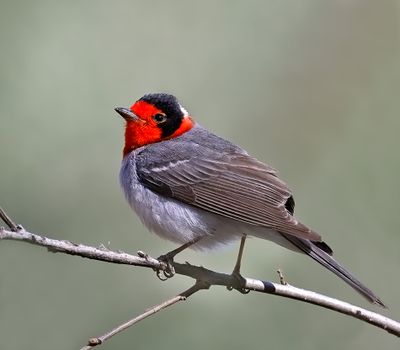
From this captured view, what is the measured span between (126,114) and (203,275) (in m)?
1.44

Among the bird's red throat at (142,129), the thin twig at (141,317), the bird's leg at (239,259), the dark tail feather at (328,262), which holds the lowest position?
the bird's leg at (239,259)

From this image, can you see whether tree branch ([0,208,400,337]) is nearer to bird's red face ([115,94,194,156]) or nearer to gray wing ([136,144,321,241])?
gray wing ([136,144,321,241])

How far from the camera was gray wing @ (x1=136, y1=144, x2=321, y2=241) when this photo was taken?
4.75 meters

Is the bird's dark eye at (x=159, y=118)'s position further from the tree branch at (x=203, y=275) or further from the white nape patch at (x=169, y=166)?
the tree branch at (x=203, y=275)

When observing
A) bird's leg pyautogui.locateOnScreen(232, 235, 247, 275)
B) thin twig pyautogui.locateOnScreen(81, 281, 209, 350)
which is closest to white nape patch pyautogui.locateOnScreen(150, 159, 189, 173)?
bird's leg pyautogui.locateOnScreen(232, 235, 247, 275)

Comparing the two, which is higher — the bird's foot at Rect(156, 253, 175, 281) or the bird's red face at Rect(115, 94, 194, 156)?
the bird's red face at Rect(115, 94, 194, 156)

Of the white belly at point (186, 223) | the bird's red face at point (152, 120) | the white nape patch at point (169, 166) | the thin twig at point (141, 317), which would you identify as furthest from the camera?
the bird's red face at point (152, 120)

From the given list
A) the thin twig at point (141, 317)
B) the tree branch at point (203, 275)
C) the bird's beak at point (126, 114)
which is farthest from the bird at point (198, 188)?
the thin twig at point (141, 317)

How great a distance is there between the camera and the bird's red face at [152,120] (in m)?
5.42

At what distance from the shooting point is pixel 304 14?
22.7 ft

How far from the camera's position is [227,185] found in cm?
511

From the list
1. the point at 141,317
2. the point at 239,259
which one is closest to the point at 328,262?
the point at 239,259

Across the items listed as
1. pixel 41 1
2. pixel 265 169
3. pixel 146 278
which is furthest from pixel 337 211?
pixel 41 1

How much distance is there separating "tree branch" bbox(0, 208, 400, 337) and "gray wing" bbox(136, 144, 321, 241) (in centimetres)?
42
